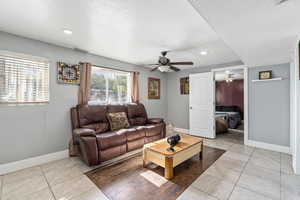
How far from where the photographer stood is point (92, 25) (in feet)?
6.73

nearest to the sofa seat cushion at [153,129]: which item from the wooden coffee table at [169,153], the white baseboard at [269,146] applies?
the wooden coffee table at [169,153]

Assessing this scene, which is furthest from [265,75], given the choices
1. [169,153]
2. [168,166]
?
[168,166]

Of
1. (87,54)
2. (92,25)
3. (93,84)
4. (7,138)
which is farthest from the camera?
(93,84)

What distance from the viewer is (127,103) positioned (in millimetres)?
4094

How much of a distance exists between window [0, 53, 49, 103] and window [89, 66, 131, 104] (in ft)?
3.35

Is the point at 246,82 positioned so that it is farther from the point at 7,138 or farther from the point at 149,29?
the point at 7,138

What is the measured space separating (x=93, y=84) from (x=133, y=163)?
222 cm

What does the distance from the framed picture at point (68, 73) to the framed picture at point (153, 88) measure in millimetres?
2399

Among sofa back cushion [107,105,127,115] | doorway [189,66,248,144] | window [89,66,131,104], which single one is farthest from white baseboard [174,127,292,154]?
window [89,66,131,104]

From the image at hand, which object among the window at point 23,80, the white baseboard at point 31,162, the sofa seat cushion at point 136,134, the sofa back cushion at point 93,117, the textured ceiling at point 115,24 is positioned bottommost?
the white baseboard at point 31,162

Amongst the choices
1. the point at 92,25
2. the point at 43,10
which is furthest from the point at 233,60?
the point at 43,10

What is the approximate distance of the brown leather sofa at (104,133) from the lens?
7.81ft

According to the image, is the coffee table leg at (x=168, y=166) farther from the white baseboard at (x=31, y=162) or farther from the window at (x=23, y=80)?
the window at (x=23, y=80)

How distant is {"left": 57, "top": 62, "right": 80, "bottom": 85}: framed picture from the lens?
2.83 metres
